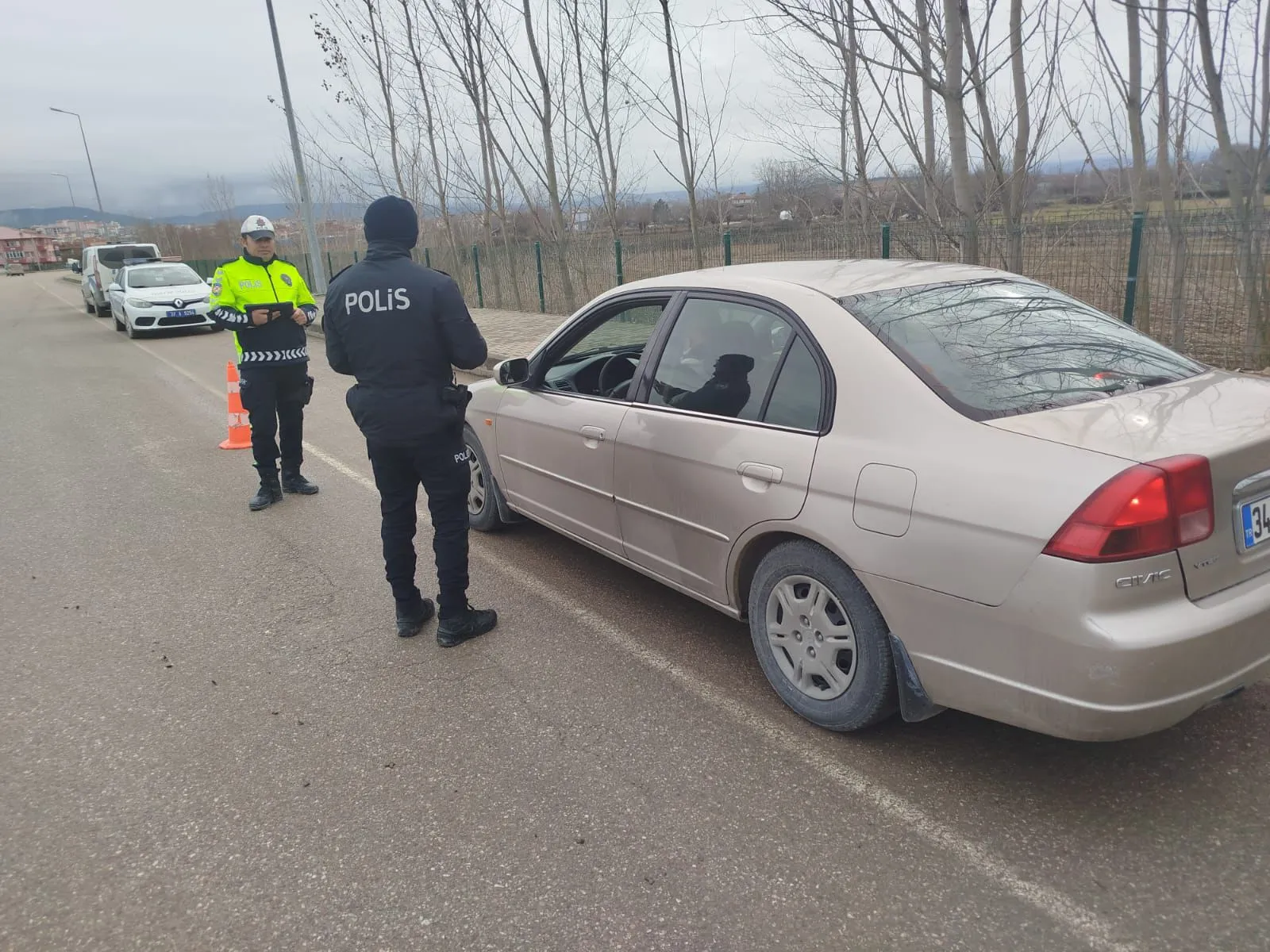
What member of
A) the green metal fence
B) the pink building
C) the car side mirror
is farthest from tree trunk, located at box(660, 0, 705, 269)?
the pink building

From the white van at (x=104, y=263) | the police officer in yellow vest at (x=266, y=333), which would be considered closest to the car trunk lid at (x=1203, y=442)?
the police officer in yellow vest at (x=266, y=333)

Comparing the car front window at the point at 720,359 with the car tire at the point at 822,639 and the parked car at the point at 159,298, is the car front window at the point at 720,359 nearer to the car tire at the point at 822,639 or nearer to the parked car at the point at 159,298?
the car tire at the point at 822,639

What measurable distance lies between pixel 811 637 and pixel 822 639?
5 centimetres

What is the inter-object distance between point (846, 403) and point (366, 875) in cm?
204

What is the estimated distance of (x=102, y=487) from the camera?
6887 mm

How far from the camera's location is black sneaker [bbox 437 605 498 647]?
13.1ft

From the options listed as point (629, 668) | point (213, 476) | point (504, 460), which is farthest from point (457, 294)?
point (213, 476)

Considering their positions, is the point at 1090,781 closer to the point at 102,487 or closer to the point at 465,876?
the point at 465,876

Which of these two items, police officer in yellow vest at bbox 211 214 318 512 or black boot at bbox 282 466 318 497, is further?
black boot at bbox 282 466 318 497

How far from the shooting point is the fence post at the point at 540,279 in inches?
705

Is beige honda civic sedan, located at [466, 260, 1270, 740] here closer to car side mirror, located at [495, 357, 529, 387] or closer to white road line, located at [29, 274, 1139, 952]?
white road line, located at [29, 274, 1139, 952]

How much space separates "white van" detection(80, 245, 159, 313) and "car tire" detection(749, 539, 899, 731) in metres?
24.3

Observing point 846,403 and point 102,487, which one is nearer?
point 846,403

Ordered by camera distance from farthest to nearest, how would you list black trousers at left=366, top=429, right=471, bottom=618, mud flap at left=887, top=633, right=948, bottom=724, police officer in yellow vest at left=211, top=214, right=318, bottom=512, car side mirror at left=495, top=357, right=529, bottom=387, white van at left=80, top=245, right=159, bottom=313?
white van at left=80, top=245, right=159, bottom=313 → police officer in yellow vest at left=211, top=214, right=318, bottom=512 → car side mirror at left=495, top=357, right=529, bottom=387 → black trousers at left=366, top=429, right=471, bottom=618 → mud flap at left=887, top=633, right=948, bottom=724
